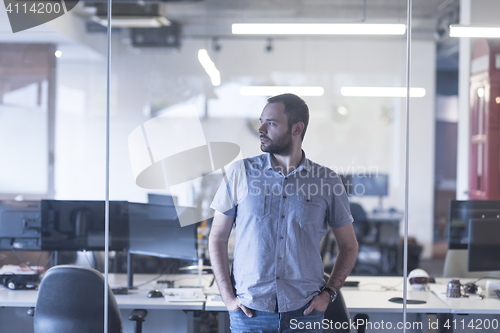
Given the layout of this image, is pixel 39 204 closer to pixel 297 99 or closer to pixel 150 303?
pixel 150 303

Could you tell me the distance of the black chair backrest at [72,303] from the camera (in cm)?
286

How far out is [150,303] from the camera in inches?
127

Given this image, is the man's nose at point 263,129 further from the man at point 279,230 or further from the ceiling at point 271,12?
the ceiling at point 271,12

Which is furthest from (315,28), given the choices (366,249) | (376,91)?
(376,91)

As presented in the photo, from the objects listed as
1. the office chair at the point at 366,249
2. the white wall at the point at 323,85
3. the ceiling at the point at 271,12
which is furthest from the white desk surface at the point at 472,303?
the white wall at the point at 323,85

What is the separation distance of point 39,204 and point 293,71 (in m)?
5.64

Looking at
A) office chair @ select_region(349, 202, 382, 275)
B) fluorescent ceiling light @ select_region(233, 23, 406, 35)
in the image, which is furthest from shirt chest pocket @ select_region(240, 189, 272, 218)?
office chair @ select_region(349, 202, 382, 275)

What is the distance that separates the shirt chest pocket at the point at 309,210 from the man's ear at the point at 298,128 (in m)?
0.31

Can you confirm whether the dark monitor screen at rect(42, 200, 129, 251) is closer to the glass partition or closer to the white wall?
the glass partition

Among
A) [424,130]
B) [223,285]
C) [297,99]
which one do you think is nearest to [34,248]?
[223,285]

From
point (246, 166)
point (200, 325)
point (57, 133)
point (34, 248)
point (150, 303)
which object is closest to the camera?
point (246, 166)

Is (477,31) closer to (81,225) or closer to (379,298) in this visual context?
(379,298)

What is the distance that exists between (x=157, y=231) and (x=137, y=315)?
633mm

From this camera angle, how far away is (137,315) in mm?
3178
